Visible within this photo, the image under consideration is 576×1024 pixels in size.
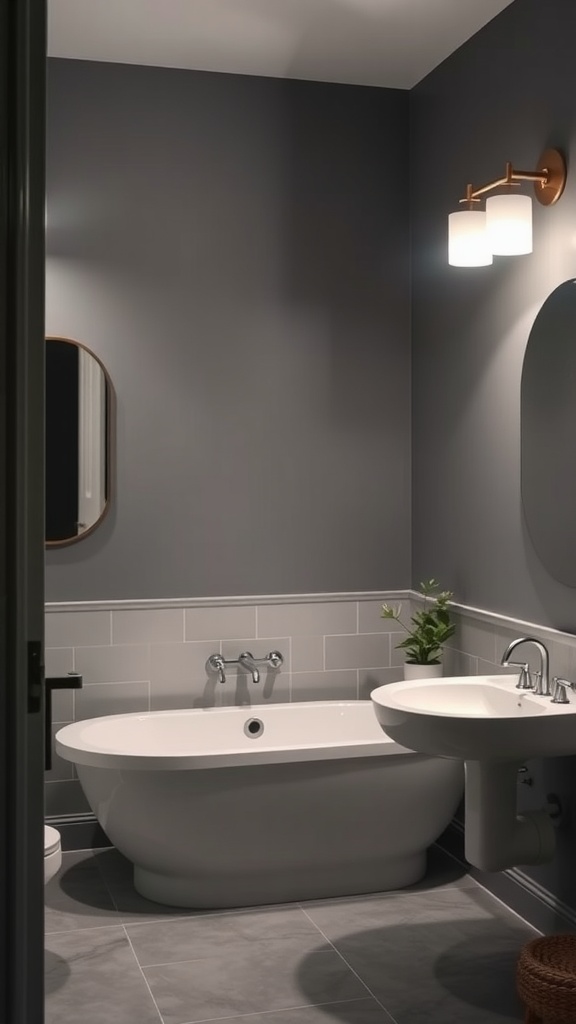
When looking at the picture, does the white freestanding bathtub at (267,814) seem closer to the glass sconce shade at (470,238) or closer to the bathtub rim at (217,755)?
the bathtub rim at (217,755)

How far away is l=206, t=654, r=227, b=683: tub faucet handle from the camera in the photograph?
4.41m

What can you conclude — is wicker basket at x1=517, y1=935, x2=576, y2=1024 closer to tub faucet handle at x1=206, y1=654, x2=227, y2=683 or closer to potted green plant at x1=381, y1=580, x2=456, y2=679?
potted green plant at x1=381, y1=580, x2=456, y2=679

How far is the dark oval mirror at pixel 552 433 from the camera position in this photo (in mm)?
3389

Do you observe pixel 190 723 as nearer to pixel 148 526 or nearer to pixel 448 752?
pixel 148 526

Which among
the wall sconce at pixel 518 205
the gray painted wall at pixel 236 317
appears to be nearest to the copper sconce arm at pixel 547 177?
the wall sconce at pixel 518 205

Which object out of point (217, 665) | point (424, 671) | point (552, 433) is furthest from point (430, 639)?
point (552, 433)

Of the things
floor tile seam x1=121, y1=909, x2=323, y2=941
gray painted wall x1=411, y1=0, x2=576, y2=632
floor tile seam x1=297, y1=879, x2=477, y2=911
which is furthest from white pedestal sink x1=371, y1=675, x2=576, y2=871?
floor tile seam x1=121, y1=909, x2=323, y2=941

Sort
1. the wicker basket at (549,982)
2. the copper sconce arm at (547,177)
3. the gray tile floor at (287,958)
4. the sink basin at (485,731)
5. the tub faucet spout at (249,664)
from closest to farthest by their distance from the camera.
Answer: the wicker basket at (549,982)
the sink basin at (485,731)
the gray tile floor at (287,958)
the copper sconce arm at (547,177)
the tub faucet spout at (249,664)

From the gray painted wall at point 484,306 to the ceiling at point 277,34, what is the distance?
138 mm

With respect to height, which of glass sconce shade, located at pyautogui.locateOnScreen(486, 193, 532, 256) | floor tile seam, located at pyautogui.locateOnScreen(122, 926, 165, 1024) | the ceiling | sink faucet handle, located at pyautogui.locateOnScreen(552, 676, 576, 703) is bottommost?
floor tile seam, located at pyautogui.locateOnScreen(122, 926, 165, 1024)

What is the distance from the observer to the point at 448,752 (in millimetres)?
2996

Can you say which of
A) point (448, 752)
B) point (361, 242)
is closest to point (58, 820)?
point (448, 752)

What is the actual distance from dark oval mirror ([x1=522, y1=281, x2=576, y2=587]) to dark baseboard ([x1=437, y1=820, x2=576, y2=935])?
101 centimetres

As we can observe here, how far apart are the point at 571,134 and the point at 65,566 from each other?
238 centimetres
